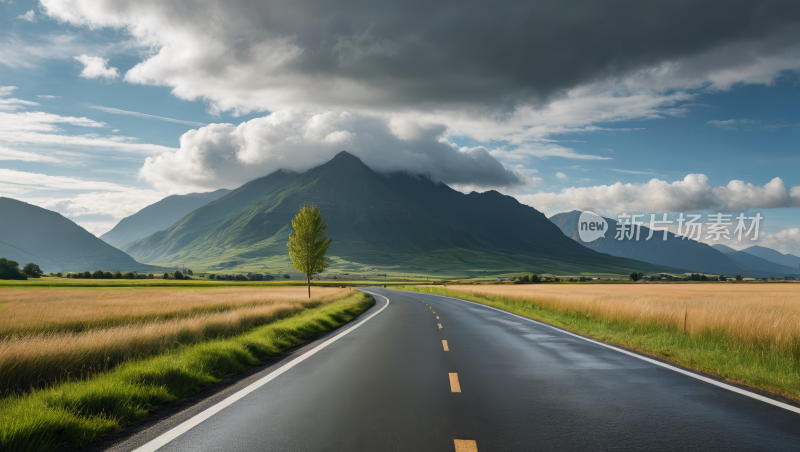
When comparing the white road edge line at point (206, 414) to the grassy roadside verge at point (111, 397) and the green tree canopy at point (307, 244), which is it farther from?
the green tree canopy at point (307, 244)

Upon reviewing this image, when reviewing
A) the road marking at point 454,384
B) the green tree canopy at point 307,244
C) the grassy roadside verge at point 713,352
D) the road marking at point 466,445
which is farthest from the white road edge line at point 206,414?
the green tree canopy at point 307,244

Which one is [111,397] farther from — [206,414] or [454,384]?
[454,384]

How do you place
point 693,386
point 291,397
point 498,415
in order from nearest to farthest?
1. point 498,415
2. point 291,397
3. point 693,386

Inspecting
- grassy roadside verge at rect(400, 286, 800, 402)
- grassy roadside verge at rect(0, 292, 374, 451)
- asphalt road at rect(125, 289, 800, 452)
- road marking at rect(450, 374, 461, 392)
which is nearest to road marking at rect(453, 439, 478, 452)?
→ asphalt road at rect(125, 289, 800, 452)

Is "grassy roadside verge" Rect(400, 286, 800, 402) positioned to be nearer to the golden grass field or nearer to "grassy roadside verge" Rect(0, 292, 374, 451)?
"grassy roadside verge" Rect(0, 292, 374, 451)

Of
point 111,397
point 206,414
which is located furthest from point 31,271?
point 206,414

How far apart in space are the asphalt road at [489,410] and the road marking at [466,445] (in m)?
0.01

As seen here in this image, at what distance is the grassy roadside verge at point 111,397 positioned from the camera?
5562 mm

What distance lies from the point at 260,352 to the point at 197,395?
4360 millimetres

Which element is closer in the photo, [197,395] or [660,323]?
[197,395]

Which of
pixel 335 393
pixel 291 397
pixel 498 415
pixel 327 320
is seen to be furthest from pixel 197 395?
pixel 327 320

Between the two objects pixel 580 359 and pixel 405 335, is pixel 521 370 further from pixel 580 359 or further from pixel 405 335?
pixel 405 335

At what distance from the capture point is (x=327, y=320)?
21.6 metres

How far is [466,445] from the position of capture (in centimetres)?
537
